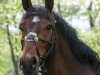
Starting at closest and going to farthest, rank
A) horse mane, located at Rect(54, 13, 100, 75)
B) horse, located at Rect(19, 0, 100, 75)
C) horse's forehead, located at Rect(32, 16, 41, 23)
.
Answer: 1. horse, located at Rect(19, 0, 100, 75)
2. horse's forehead, located at Rect(32, 16, 41, 23)
3. horse mane, located at Rect(54, 13, 100, 75)

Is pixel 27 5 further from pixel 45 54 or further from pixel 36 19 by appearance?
pixel 45 54

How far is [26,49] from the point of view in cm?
540

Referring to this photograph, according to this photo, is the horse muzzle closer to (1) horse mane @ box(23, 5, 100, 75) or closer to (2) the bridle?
(2) the bridle

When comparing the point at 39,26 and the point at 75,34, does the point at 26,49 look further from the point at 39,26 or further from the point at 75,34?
the point at 75,34

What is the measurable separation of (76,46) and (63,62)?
0.39 m

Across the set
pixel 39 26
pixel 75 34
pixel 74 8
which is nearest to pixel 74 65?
pixel 75 34

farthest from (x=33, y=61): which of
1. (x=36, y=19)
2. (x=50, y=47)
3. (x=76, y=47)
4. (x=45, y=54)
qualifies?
(x=76, y=47)

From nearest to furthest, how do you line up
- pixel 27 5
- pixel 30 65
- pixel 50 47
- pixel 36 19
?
pixel 30 65 < pixel 36 19 < pixel 50 47 < pixel 27 5

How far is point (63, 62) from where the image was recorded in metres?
6.16

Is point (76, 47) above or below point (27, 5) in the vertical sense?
below

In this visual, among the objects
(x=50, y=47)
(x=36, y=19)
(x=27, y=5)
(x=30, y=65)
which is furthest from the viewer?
(x=27, y=5)

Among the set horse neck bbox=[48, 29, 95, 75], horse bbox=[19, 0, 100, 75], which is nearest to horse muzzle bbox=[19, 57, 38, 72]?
horse bbox=[19, 0, 100, 75]

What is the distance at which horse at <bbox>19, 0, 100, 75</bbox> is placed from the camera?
17.9 ft

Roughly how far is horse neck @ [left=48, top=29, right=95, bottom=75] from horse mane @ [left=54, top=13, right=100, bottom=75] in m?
0.08
